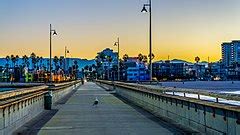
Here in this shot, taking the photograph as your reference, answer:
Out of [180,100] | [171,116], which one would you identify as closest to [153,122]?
[171,116]

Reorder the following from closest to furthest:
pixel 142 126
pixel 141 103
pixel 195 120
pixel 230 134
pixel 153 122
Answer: pixel 230 134, pixel 195 120, pixel 142 126, pixel 153 122, pixel 141 103

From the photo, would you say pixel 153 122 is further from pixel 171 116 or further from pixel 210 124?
pixel 210 124

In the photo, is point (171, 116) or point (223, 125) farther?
point (171, 116)

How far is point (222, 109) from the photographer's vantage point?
631 inches

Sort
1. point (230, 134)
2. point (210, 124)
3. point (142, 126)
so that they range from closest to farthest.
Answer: point (230, 134) → point (210, 124) → point (142, 126)

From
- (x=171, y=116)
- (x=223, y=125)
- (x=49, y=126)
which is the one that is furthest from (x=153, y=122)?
(x=223, y=125)

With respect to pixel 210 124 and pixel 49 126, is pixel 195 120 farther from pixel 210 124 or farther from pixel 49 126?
pixel 49 126

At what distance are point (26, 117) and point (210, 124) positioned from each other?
10.4 m

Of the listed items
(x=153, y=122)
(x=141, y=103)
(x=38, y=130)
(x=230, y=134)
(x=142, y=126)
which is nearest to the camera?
(x=230, y=134)

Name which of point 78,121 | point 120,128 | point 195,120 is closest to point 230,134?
point 195,120

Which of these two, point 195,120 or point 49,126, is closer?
point 195,120

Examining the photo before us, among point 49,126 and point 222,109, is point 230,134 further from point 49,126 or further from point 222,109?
point 49,126

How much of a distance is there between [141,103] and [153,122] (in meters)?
14.1

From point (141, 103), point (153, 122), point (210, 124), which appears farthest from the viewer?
point (141, 103)
